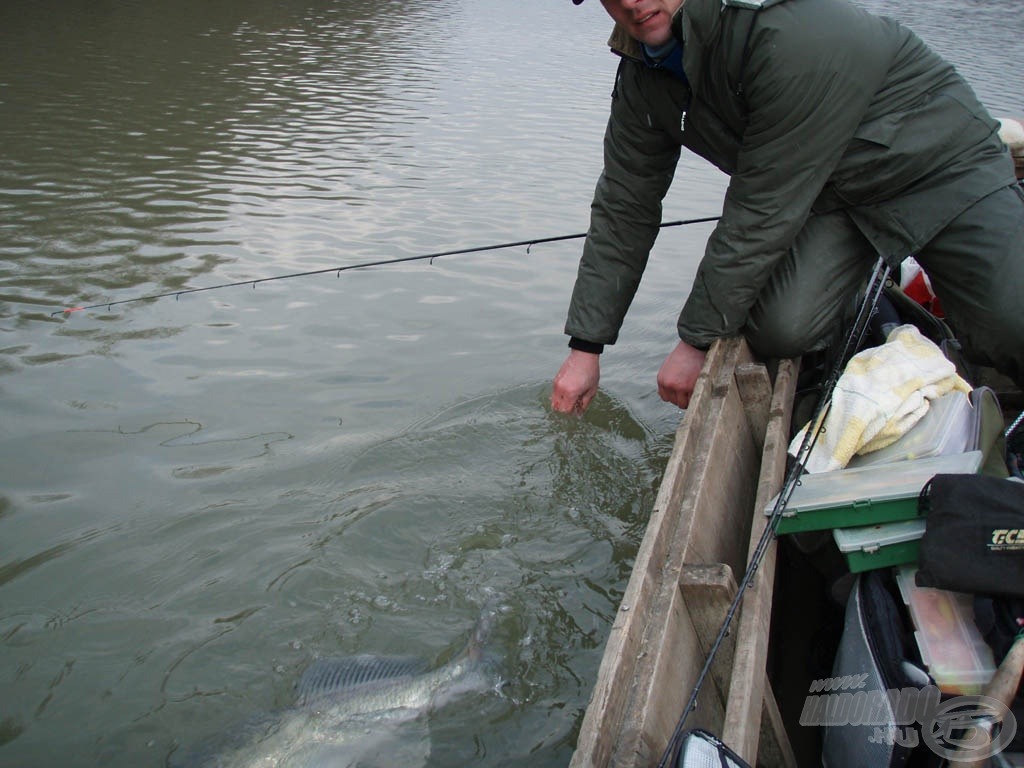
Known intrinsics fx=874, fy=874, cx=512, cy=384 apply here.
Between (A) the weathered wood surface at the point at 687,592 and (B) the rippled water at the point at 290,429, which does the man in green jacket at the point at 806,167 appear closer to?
(A) the weathered wood surface at the point at 687,592

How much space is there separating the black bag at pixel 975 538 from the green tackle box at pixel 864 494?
196mm

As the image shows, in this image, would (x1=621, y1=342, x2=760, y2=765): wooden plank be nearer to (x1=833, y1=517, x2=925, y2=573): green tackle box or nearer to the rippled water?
(x1=833, y1=517, x2=925, y2=573): green tackle box

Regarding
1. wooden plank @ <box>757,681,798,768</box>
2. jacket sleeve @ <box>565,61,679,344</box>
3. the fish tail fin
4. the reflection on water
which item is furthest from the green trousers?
the reflection on water

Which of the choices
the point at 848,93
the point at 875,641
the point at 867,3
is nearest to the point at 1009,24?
the point at 867,3

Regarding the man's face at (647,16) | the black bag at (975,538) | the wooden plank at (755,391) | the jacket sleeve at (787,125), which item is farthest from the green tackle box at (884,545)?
the man's face at (647,16)

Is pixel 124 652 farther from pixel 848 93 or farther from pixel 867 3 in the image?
pixel 867 3

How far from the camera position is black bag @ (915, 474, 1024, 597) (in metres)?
2.05

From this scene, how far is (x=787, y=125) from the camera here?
124 inches

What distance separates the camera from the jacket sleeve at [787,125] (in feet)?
10.2

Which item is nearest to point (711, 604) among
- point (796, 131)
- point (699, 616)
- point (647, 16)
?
point (699, 616)

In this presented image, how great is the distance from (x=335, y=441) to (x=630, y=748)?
3.20 meters

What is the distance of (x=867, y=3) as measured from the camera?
88.3ft

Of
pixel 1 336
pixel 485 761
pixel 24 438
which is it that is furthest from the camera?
pixel 1 336

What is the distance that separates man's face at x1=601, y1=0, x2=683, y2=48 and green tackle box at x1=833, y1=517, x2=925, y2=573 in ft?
6.42
